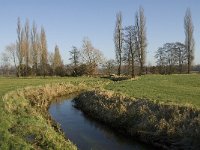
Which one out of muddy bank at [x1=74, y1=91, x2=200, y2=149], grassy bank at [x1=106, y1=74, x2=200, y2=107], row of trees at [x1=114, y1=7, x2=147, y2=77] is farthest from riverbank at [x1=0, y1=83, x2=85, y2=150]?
row of trees at [x1=114, y1=7, x2=147, y2=77]

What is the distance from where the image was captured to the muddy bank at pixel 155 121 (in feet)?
50.0

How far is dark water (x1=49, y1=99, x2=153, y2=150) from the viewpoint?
55.5 feet

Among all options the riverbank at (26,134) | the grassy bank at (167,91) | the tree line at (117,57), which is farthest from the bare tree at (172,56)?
the riverbank at (26,134)

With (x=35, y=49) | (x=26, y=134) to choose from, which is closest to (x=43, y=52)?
(x=35, y=49)

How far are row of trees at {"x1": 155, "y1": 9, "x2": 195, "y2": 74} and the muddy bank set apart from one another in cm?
5282

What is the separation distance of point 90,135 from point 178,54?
73.4 m

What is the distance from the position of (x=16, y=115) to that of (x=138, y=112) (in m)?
7.11

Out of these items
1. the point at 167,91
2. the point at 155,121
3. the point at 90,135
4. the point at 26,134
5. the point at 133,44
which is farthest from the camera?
the point at 133,44

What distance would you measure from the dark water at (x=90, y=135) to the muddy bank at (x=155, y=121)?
23.4 inches

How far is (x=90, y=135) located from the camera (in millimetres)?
19484

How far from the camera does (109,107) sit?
23406 millimetres

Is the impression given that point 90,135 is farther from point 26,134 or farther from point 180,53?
point 180,53

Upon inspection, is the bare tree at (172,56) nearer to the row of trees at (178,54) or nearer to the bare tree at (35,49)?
the row of trees at (178,54)

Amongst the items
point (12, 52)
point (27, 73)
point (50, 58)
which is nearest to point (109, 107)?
point (27, 73)
